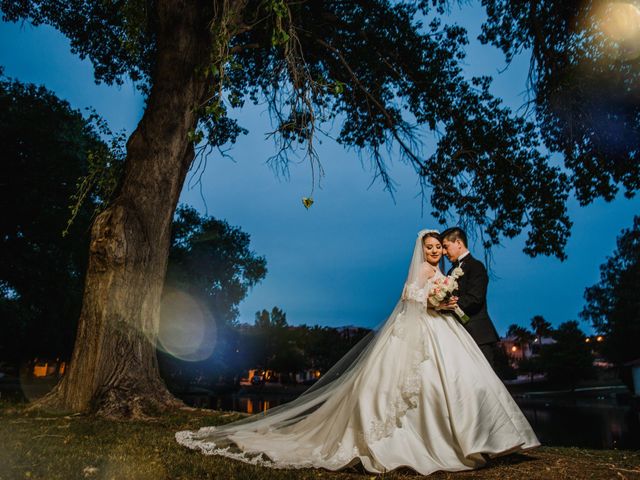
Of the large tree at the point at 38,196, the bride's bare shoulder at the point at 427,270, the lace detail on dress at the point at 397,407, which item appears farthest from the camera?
the large tree at the point at 38,196

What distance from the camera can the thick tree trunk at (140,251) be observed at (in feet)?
21.5

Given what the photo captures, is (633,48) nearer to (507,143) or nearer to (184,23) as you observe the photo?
(507,143)

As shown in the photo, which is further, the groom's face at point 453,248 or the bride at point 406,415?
the groom's face at point 453,248

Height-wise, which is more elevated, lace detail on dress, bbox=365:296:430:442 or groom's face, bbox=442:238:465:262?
groom's face, bbox=442:238:465:262

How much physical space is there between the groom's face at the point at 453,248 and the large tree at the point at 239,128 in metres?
2.63

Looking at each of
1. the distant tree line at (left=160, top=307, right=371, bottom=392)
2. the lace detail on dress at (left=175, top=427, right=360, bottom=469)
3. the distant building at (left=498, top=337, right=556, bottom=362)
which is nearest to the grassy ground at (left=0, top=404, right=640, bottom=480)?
the lace detail on dress at (left=175, top=427, right=360, bottom=469)

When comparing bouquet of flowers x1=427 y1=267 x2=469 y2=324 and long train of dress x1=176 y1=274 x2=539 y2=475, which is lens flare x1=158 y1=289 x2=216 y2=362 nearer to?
long train of dress x1=176 y1=274 x2=539 y2=475

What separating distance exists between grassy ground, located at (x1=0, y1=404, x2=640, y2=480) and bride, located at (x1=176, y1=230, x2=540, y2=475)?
191 mm

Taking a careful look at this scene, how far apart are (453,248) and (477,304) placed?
2.58 ft

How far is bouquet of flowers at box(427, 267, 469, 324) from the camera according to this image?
5.04 meters

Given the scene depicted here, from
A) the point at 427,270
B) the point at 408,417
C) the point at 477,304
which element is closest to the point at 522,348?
the point at 477,304

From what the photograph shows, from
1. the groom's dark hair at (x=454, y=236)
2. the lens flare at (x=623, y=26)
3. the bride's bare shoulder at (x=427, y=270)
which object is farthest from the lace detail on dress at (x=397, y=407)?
the lens flare at (x=623, y=26)

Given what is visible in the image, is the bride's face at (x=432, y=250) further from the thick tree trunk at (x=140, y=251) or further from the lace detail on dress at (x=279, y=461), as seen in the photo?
the thick tree trunk at (x=140, y=251)

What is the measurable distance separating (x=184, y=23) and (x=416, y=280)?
6105 millimetres
